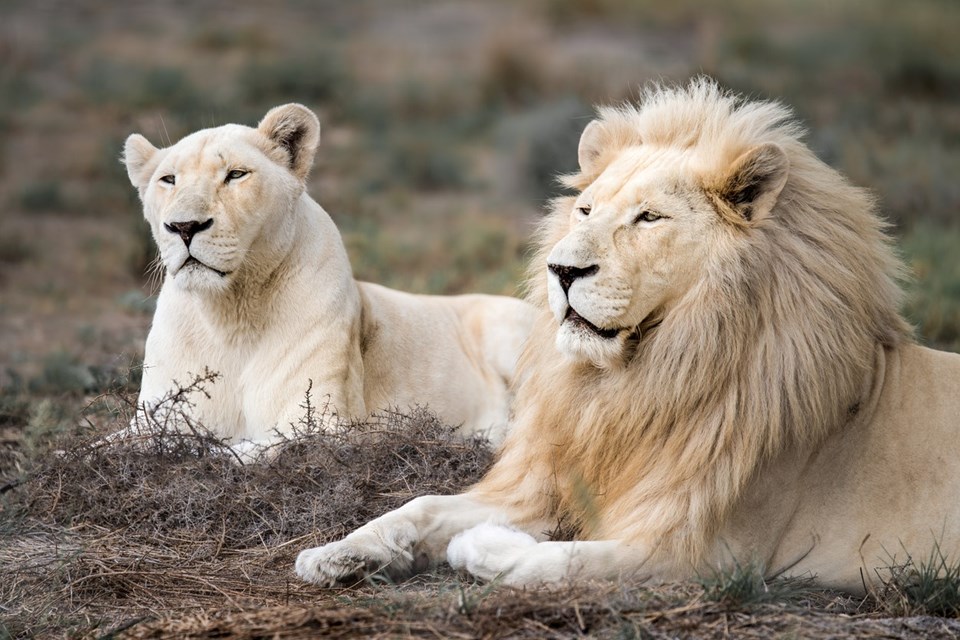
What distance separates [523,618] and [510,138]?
13483 mm

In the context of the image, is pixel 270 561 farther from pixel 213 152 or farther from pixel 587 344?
pixel 213 152

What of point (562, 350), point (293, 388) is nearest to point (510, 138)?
point (293, 388)

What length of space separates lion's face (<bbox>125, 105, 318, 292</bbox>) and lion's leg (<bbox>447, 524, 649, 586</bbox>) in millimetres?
1841

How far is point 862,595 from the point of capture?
4.18 meters

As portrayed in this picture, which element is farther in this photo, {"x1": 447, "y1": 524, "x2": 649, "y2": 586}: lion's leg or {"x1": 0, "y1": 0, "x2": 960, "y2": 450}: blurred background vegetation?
{"x1": 0, "y1": 0, "x2": 960, "y2": 450}: blurred background vegetation

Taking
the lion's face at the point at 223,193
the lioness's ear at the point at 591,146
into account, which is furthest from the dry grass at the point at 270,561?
the lioness's ear at the point at 591,146

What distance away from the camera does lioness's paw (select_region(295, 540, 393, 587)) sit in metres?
3.98

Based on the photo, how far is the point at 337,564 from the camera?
3.98 m

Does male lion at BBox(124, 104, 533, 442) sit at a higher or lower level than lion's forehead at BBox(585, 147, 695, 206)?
lower

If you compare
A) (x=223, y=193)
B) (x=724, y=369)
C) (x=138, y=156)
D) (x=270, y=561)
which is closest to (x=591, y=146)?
(x=724, y=369)

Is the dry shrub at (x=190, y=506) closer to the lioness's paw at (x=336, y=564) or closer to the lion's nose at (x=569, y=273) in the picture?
the lioness's paw at (x=336, y=564)

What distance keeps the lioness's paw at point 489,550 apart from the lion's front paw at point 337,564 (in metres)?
0.28

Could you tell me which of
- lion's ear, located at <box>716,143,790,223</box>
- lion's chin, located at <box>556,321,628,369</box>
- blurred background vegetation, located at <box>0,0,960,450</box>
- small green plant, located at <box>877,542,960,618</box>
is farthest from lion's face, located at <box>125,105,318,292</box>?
small green plant, located at <box>877,542,960,618</box>

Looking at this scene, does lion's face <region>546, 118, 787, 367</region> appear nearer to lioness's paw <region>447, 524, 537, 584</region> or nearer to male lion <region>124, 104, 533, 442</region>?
lioness's paw <region>447, 524, 537, 584</region>
